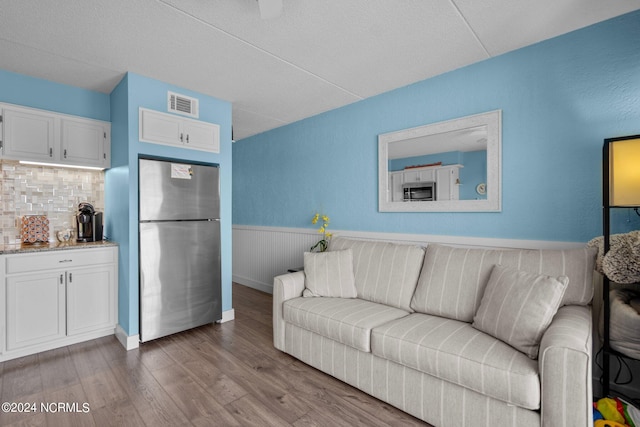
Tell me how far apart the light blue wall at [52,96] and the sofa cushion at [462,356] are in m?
3.38

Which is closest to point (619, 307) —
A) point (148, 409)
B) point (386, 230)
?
point (386, 230)

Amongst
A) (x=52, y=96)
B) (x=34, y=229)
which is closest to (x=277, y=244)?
(x=34, y=229)

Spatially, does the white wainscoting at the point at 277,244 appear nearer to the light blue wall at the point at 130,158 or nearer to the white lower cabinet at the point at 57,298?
the light blue wall at the point at 130,158

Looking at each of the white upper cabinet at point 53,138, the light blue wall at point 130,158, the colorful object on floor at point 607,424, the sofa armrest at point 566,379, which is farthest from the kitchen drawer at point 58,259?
the colorful object on floor at point 607,424

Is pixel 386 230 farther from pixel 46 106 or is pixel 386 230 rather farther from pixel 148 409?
pixel 46 106

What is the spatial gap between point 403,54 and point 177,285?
2838mm

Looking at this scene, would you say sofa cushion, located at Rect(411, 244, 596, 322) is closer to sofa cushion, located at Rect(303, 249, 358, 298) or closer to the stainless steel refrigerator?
sofa cushion, located at Rect(303, 249, 358, 298)

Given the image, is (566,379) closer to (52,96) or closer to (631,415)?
(631,415)

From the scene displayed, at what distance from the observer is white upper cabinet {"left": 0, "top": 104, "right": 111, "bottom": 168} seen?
257 cm

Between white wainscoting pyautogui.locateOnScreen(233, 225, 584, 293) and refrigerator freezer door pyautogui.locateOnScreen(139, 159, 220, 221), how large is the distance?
115 cm

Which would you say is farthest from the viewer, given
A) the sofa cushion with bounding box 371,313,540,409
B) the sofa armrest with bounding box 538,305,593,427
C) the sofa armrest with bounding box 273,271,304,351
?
the sofa armrest with bounding box 273,271,304,351

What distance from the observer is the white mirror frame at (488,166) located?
7.73ft

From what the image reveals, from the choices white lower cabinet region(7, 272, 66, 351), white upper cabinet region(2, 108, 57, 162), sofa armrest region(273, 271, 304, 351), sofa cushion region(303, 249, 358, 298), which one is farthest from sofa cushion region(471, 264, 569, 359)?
white upper cabinet region(2, 108, 57, 162)

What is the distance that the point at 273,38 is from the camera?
2.11 metres
